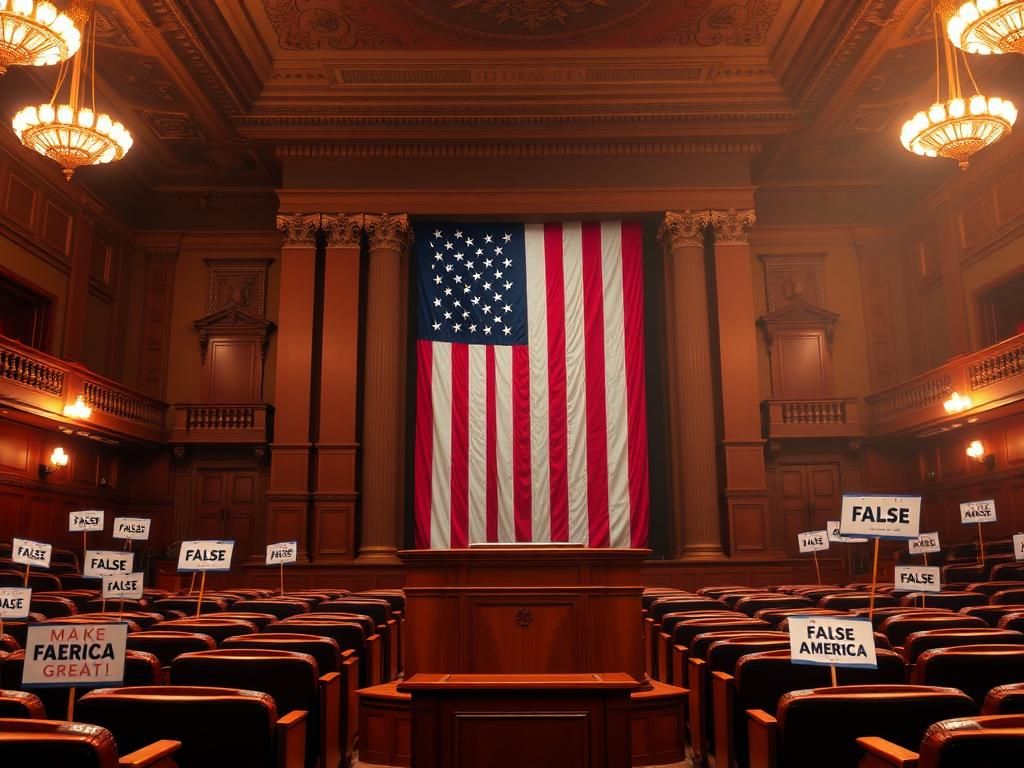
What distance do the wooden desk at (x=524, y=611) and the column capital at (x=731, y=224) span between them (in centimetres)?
1338

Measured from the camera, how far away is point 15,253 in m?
15.4

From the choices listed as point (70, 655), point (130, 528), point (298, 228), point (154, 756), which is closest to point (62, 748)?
point (154, 756)

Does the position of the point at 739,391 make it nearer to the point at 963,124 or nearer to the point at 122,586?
the point at 963,124

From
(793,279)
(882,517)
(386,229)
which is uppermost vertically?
(386,229)

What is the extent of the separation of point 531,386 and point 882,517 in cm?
1225

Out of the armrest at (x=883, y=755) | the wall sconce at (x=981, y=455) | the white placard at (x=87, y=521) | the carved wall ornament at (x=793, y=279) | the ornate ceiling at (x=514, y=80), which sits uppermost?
the ornate ceiling at (x=514, y=80)

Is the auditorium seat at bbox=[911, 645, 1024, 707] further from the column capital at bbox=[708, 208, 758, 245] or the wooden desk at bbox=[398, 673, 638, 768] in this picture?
the column capital at bbox=[708, 208, 758, 245]

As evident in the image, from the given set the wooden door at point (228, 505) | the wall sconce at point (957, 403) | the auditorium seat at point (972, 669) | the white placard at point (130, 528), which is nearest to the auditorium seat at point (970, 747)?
the auditorium seat at point (972, 669)

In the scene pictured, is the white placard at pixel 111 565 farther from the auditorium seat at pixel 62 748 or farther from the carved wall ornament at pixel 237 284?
the carved wall ornament at pixel 237 284

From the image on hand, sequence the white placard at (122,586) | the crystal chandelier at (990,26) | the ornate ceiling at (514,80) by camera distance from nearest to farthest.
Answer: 1. the white placard at (122,586)
2. the crystal chandelier at (990,26)
3. the ornate ceiling at (514,80)

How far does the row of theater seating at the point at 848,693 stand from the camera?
297cm

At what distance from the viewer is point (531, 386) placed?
56.0ft

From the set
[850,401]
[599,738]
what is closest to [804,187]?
[850,401]

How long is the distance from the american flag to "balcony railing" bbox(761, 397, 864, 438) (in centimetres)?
281
